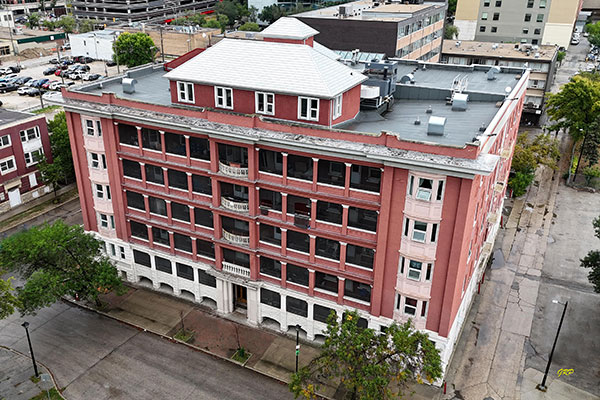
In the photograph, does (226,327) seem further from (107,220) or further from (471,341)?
(471,341)

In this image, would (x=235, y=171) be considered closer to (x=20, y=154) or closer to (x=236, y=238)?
(x=236, y=238)

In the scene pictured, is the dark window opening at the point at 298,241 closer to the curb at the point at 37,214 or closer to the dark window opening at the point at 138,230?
the dark window opening at the point at 138,230

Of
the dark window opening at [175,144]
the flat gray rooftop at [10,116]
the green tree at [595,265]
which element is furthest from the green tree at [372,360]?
the flat gray rooftop at [10,116]

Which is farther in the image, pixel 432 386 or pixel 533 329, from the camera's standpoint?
pixel 533 329

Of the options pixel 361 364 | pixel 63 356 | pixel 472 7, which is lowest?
pixel 63 356

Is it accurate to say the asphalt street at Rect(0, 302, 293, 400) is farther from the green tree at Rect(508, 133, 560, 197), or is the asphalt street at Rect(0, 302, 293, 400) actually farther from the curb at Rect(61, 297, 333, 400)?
the green tree at Rect(508, 133, 560, 197)

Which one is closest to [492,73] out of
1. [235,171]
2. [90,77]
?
[235,171]

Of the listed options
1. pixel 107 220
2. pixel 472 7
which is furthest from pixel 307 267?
pixel 472 7
